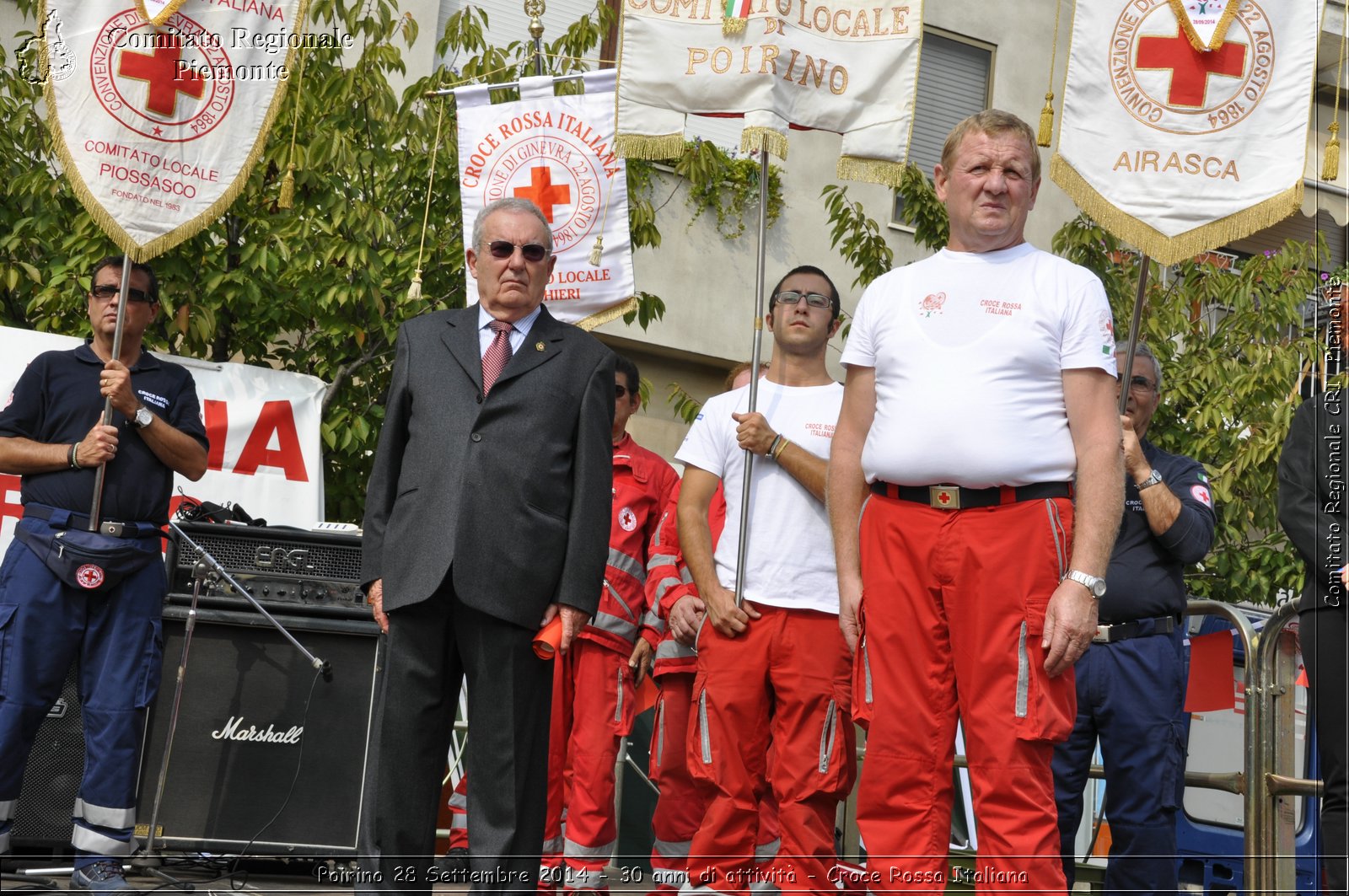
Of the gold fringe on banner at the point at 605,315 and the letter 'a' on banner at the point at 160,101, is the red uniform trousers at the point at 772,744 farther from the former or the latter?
the letter 'a' on banner at the point at 160,101

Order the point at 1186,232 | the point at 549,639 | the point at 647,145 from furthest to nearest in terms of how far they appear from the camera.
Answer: the point at 647,145
the point at 1186,232
the point at 549,639

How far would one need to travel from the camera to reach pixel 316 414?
8438 mm

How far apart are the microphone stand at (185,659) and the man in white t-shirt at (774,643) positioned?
1674mm

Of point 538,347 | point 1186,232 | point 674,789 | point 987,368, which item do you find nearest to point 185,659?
point 674,789

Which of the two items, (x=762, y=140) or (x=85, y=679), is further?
(x=762, y=140)

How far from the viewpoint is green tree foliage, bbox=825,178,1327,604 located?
1097cm

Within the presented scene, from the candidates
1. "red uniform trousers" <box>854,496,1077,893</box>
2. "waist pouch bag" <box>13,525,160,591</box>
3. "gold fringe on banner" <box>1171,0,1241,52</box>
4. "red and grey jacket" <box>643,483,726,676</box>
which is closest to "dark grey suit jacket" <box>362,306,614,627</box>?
"red uniform trousers" <box>854,496,1077,893</box>

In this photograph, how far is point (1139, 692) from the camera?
5.43 metres

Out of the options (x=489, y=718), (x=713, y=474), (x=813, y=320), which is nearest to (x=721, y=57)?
(x=813, y=320)

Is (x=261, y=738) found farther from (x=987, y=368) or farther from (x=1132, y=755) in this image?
(x=987, y=368)

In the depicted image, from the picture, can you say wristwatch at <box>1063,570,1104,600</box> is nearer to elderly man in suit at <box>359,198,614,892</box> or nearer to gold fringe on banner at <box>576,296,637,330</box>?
elderly man in suit at <box>359,198,614,892</box>

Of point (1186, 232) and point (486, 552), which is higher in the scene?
point (1186, 232)

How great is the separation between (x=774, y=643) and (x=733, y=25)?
2.50 metres

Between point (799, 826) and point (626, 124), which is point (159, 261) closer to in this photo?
point (626, 124)
